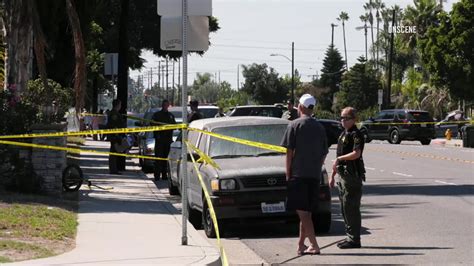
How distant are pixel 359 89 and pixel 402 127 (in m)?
50.6

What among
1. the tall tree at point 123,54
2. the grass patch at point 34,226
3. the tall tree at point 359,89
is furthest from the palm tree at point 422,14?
the grass patch at point 34,226

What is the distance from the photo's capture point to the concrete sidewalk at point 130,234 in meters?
9.82

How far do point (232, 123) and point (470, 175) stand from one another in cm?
1012

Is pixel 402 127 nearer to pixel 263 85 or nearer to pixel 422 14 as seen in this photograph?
pixel 422 14

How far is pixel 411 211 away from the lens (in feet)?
50.1

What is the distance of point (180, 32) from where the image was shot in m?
11.1

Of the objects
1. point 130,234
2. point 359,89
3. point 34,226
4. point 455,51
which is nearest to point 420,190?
point 130,234

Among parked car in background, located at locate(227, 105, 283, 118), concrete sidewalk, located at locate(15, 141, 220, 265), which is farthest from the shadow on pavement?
parked car in background, located at locate(227, 105, 283, 118)

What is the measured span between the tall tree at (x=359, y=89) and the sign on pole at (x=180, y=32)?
81.9 metres

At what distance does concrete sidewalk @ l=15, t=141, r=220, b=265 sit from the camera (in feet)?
32.2

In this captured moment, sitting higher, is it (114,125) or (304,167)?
(114,125)

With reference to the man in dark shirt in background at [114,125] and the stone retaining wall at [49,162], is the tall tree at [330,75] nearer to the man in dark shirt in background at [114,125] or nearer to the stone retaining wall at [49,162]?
the man in dark shirt in background at [114,125]

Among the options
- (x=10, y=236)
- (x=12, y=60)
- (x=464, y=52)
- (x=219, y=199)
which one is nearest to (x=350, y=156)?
(x=219, y=199)

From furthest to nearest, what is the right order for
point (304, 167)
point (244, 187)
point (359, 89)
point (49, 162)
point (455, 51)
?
1. point (359, 89)
2. point (455, 51)
3. point (49, 162)
4. point (244, 187)
5. point (304, 167)
